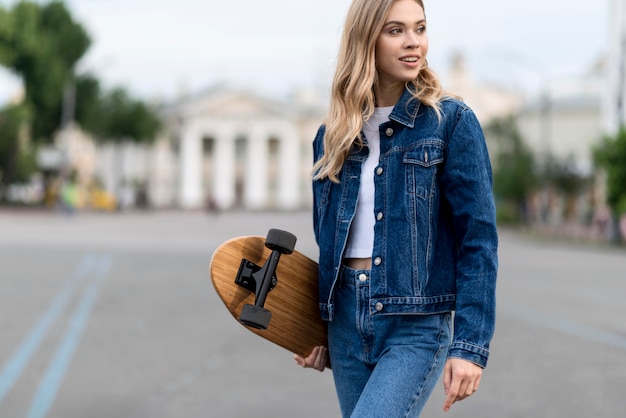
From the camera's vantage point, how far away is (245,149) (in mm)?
127188

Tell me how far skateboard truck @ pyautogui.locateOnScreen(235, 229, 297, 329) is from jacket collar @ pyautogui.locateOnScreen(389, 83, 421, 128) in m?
0.43

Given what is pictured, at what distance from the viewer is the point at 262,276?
9.53 feet

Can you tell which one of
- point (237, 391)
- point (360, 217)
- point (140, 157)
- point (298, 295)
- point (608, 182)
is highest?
point (360, 217)

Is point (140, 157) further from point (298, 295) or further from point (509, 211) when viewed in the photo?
point (298, 295)

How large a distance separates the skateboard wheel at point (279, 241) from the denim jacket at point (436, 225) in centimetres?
13

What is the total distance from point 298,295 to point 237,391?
13.8 ft

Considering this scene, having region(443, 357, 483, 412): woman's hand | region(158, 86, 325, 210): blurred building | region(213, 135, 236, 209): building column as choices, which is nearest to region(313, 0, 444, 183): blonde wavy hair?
region(443, 357, 483, 412): woman's hand

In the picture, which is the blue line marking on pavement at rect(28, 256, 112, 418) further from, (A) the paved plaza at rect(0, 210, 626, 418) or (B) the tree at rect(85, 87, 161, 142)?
(B) the tree at rect(85, 87, 161, 142)

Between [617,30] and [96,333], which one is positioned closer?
[96,333]

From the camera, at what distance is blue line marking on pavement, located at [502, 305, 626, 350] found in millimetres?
9752

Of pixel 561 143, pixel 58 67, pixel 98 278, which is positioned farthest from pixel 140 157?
pixel 98 278

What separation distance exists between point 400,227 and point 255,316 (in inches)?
17.6

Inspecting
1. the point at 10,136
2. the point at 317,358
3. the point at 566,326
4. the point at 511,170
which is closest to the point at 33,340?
the point at 566,326

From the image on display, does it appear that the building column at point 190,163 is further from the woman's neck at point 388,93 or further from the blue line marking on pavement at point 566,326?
the woman's neck at point 388,93
